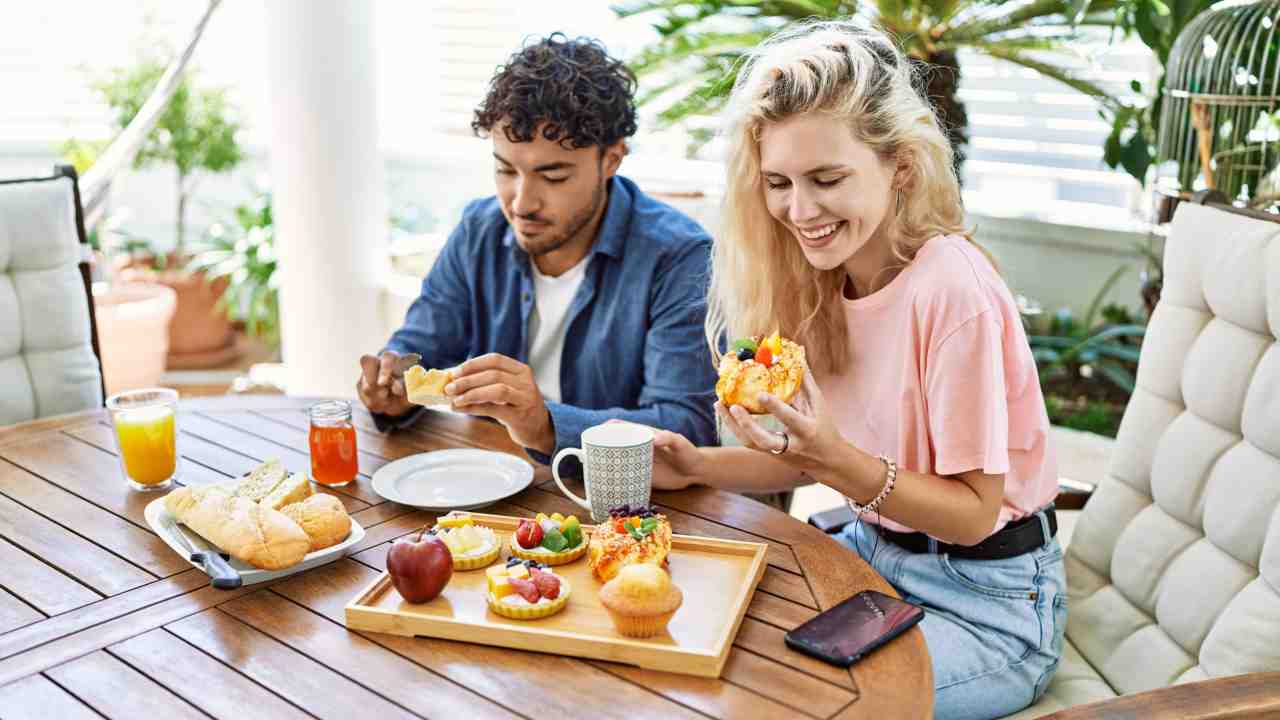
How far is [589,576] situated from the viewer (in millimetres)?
1394

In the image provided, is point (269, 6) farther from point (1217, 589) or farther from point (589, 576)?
point (1217, 589)

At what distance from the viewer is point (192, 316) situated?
A: 204 inches

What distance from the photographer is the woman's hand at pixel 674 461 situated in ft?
5.57

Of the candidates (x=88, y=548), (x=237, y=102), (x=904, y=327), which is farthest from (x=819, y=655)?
(x=237, y=102)

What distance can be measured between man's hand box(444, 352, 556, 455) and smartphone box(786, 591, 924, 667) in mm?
665

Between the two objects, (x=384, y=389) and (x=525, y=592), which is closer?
(x=525, y=592)

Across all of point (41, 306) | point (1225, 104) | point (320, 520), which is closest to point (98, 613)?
point (320, 520)

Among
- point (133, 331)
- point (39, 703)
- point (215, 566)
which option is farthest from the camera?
point (133, 331)

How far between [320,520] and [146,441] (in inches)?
16.2

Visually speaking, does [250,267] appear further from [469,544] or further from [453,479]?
[469,544]

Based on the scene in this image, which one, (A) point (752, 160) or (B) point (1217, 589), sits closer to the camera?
(B) point (1217, 589)

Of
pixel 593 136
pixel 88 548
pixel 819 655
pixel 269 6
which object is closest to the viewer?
pixel 819 655

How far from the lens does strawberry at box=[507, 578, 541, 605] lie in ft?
4.19

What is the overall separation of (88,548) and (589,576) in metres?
0.68
